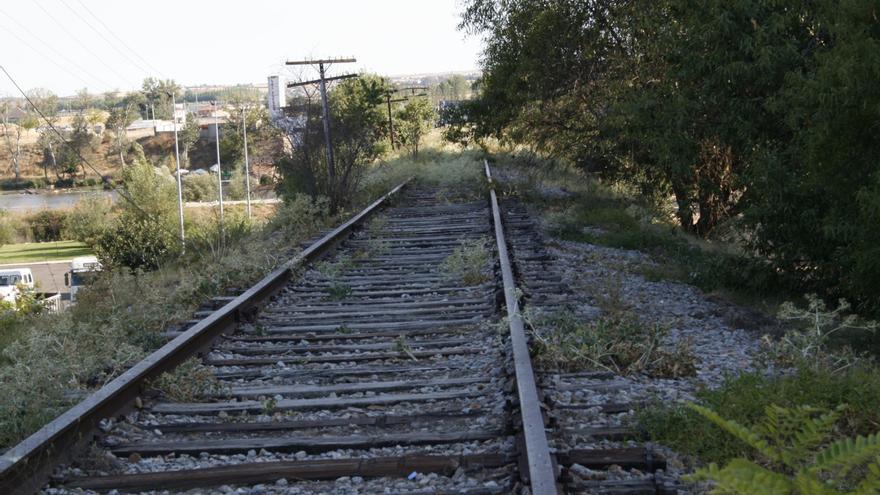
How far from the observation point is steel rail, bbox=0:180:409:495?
12.7ft

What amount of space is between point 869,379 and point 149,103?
15083cm

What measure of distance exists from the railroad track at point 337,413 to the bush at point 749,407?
0.28 m

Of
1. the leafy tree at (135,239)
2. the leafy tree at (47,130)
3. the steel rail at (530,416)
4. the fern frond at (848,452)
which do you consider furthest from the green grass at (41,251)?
the fern frond at (848,452)

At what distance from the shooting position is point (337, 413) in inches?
194

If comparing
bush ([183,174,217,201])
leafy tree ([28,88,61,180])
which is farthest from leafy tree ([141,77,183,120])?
bush ([183,174,217,201])

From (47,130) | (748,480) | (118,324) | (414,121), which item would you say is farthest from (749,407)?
(47,130)

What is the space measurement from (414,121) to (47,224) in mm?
45706

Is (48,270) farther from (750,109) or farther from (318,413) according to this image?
(318,413)

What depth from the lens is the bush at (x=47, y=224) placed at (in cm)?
8156

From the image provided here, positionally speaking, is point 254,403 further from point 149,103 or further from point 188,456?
point 149,103

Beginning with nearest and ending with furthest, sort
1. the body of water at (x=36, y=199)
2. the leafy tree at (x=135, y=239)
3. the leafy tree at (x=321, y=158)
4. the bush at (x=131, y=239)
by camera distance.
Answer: the leafy tree at (x=321, y=158) < the leafy tree at (x=135, y=239) < the bush at (x=131, y=239) < the body of water at (x=36, y=199)

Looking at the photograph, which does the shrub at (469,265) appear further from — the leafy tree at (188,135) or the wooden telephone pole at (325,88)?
the leafy tree at (188,135)

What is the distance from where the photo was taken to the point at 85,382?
5.48 meters

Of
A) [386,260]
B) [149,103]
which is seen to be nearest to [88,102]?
[149,103]
